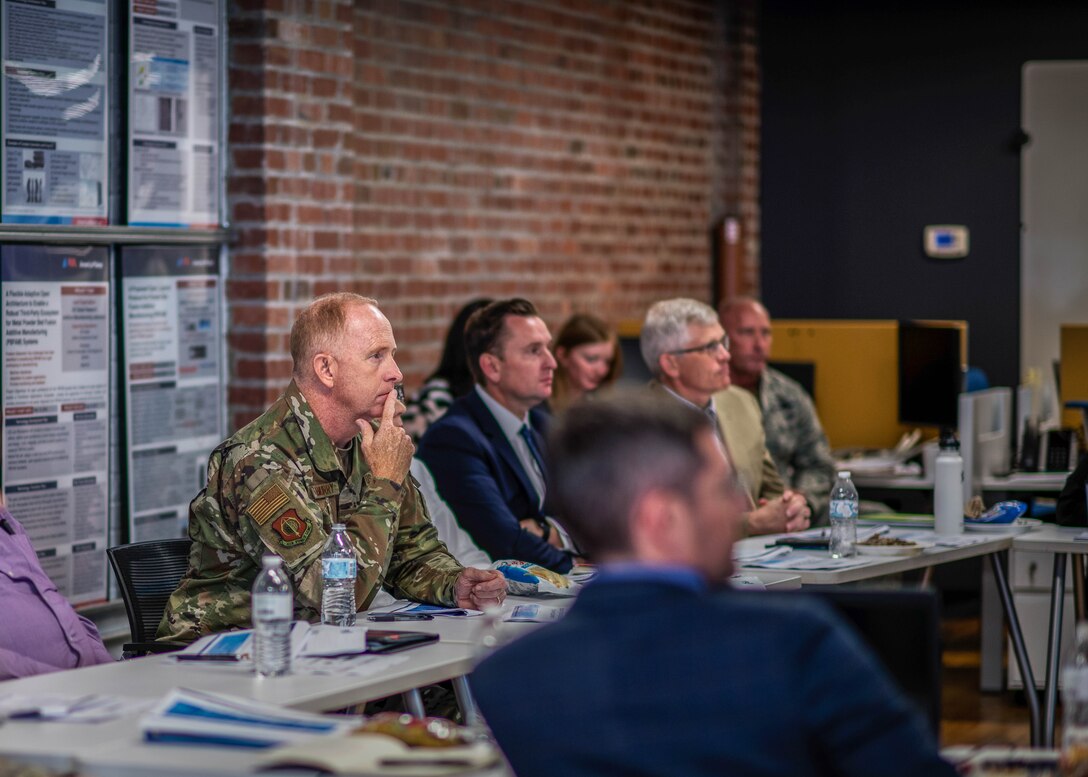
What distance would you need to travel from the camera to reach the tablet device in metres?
3.08

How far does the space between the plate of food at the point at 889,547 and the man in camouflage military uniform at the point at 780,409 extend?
173 centimetres

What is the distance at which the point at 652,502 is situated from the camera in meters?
1.91

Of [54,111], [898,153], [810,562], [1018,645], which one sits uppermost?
[898,153]

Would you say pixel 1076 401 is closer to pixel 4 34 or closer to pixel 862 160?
pixel 862 160

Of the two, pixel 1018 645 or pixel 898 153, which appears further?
pixel 898 153

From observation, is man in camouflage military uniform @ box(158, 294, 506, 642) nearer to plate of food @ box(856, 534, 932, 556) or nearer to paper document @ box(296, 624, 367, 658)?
paper document @ box(296, 624, 367, 658)

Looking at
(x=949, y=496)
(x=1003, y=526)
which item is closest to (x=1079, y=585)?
(x=1003, y=526)

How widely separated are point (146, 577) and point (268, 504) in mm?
511

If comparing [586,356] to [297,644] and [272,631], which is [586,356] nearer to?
[297,644]

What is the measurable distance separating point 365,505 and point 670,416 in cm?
178

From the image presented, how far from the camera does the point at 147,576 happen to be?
3.80 metres

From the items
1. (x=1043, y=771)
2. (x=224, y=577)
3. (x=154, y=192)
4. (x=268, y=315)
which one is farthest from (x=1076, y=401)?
(x=1043, y=771)

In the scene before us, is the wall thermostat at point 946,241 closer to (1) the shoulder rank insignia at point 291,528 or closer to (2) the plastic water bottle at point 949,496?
(2) the plastic water bottle at point 949,496

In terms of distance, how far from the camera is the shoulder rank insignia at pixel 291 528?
11.3 feet
